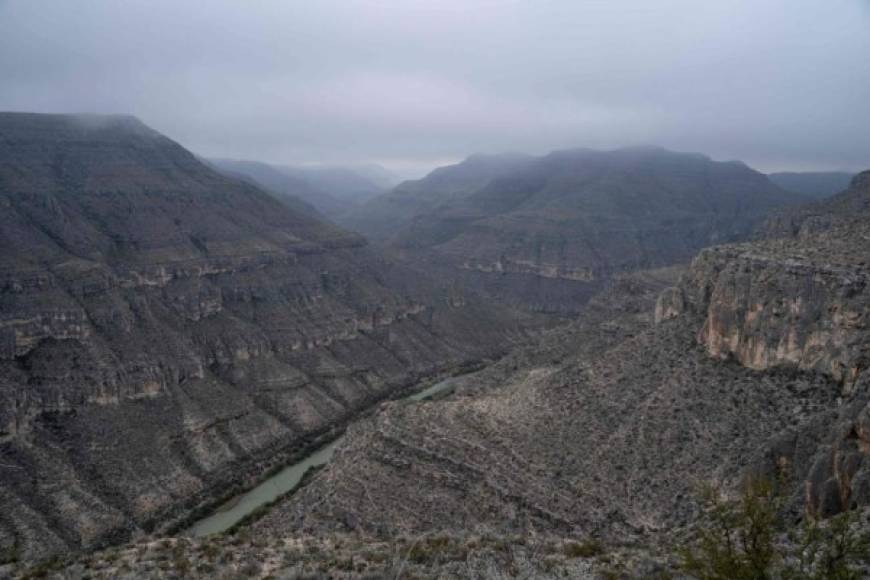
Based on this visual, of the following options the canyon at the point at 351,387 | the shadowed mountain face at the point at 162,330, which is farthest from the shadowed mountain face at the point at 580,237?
the canyon at the point at 351,387

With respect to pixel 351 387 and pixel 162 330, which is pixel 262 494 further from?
pixel 162 330

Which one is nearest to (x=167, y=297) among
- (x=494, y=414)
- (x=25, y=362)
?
(x=25, y=362)

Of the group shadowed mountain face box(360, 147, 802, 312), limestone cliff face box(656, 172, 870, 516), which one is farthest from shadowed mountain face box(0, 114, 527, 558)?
limestone cliff face box(656, 172, 870, 516)

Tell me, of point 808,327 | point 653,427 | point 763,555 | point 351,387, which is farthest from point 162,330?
point 763,555

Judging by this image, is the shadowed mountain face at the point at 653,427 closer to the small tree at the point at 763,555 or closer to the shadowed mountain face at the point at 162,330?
the small tree at the point at 763,555

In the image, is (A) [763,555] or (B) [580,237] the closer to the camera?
(A) [763,555]

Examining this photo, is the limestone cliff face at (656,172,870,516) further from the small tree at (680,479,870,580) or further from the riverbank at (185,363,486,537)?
the riverbank at (185,363,486,537)
